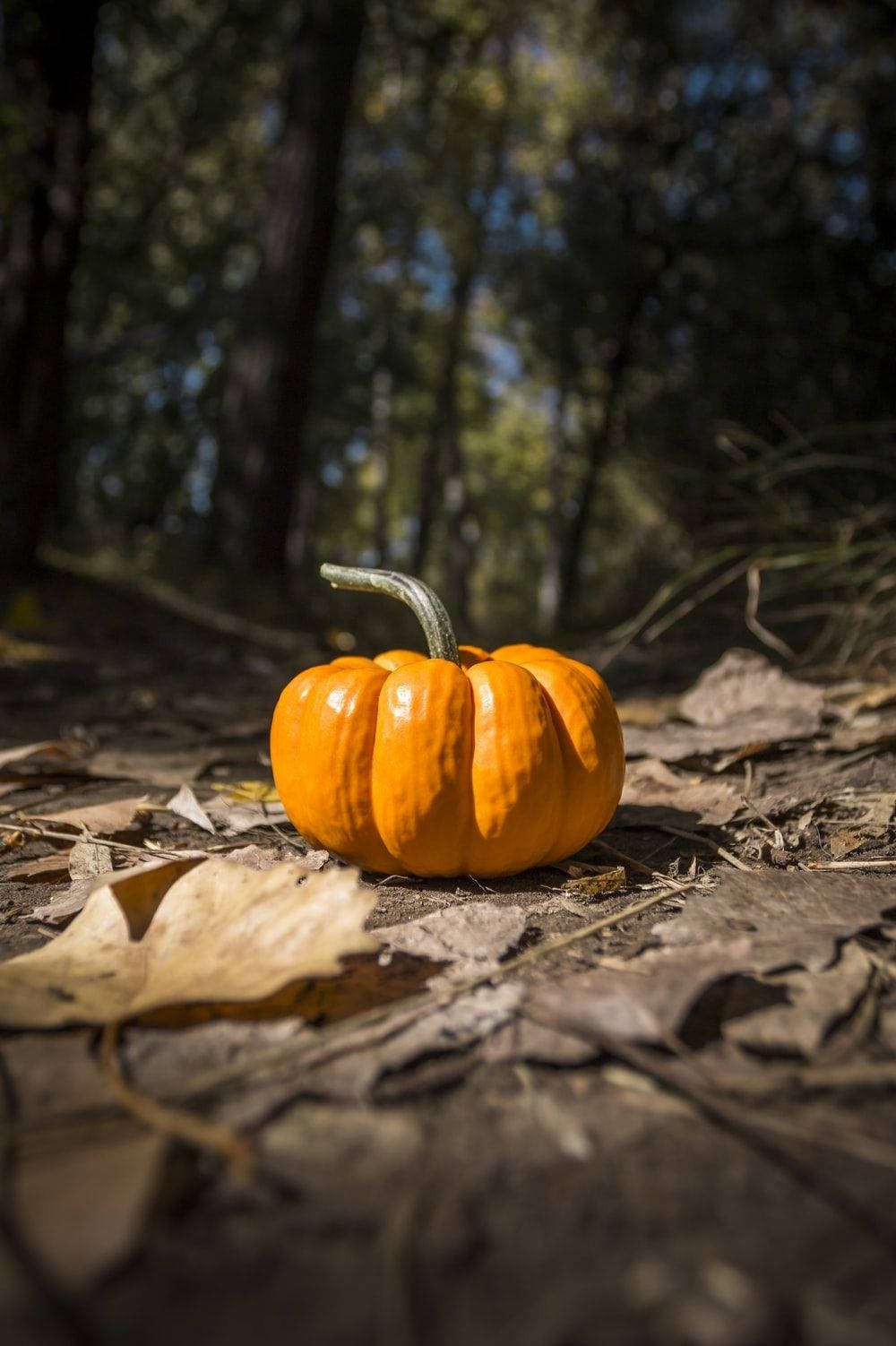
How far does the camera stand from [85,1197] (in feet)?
2.38

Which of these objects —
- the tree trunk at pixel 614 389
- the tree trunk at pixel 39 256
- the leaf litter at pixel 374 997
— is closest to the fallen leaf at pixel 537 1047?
the leaf litter at pixel 374 997

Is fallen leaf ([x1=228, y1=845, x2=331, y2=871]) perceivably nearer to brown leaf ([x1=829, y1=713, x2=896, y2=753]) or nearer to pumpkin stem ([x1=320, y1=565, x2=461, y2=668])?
pumpkin stem ([x1=320, y1=565, x2=461, y2=668])

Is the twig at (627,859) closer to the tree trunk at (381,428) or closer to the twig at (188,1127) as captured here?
the twig at (188,1127)

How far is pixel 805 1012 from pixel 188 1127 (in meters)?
0.67

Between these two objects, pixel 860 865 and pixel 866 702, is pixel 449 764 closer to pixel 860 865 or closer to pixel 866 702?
pixel 860 865

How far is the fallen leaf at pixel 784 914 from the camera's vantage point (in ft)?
3.79

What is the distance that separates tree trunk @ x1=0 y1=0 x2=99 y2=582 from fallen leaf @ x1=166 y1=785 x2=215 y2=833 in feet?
12.6

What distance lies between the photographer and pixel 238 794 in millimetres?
2135

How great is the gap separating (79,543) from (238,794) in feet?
18.7

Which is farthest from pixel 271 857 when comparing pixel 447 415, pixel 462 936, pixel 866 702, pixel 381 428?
pixel 381 428

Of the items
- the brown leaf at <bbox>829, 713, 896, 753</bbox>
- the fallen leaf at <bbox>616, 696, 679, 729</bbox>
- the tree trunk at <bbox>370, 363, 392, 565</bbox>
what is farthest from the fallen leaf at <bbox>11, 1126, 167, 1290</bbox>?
the tree trunk at <bbox>370, 363, 392, 565</bbox>

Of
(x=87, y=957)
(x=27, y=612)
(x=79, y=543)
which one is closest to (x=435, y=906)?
(x=87, y=957)

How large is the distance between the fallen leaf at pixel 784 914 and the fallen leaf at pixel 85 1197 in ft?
2.34

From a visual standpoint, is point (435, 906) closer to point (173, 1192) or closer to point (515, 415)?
point (173, 1192)
